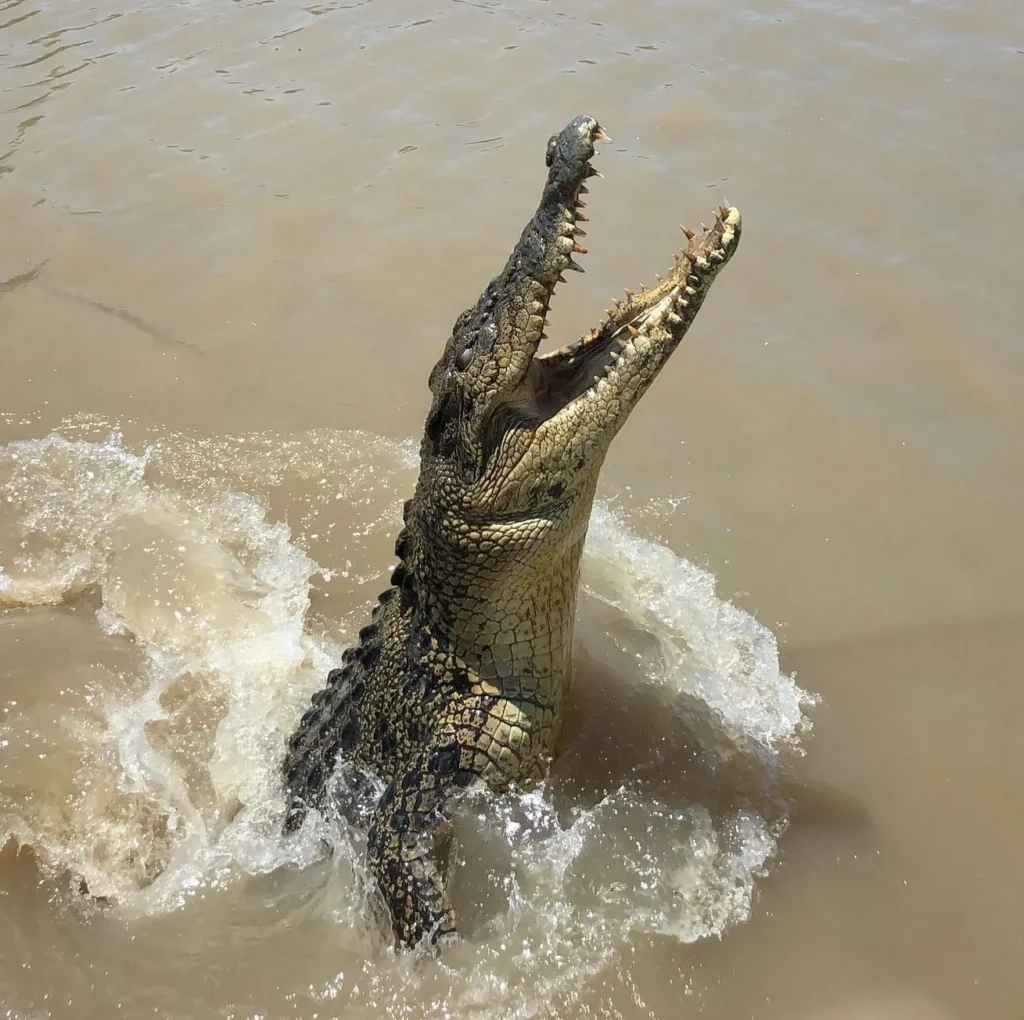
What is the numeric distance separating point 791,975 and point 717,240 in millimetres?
2280

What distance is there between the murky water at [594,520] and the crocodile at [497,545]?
0.85ft

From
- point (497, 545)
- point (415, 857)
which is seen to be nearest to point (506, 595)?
point (497, 545)

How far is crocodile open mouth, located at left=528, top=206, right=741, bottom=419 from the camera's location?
2.58 meters

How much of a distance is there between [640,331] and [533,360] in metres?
0.42

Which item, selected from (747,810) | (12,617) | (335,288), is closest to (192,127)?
(335,288)

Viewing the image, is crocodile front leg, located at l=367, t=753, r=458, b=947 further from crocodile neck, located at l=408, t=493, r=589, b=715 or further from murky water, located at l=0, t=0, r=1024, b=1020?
crocodile neck, located at l=408, t=493, r=589, b=715

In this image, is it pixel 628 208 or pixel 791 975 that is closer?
pixel 791 975

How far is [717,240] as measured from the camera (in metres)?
2.57

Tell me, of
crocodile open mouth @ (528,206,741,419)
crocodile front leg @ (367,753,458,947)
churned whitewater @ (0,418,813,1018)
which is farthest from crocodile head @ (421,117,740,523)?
churned whitewater @ (0,418,813,1018)

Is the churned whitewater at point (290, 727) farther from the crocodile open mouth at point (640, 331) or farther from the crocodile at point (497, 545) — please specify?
the crocodile open mouth at point (640, 331)

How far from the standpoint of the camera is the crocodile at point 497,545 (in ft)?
8.78

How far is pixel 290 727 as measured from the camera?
3.97m

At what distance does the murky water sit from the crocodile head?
1161 mm

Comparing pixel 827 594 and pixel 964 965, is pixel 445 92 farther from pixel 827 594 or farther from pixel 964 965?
pixel 964 965
